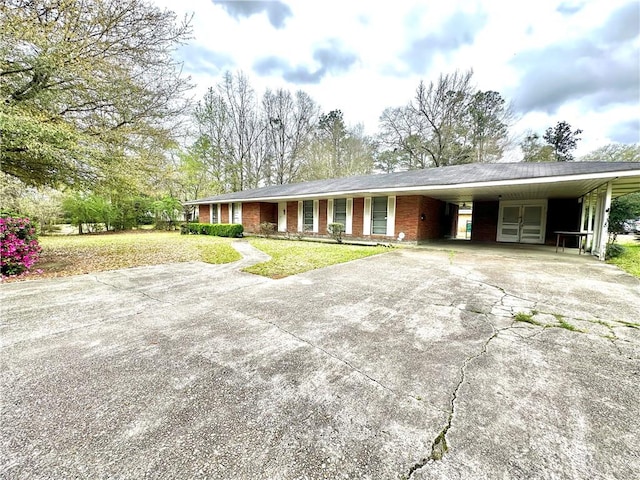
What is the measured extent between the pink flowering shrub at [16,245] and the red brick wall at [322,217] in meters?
9.94

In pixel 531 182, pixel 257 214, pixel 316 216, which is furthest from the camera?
pixel 257 214

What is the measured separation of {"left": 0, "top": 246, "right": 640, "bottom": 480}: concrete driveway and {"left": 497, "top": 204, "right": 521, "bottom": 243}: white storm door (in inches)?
374

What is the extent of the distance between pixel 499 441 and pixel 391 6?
11396mm

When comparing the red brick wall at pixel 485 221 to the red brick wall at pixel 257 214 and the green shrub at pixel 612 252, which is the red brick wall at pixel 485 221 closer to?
the green shrub at pixel 612 252

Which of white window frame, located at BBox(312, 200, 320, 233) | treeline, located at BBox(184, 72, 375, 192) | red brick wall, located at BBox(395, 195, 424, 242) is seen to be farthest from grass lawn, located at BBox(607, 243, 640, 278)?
treeline, located at BBox(184, 72, 375, 192)

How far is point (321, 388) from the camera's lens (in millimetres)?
1784

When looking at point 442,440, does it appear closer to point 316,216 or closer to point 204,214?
point 316,216

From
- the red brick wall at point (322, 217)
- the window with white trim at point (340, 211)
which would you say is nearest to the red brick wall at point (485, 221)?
the window with white trim at point (340, 211)

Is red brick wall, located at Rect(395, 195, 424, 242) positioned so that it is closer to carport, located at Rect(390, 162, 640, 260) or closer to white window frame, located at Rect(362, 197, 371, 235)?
carport, located at Rect(390, 162, 640, 260)

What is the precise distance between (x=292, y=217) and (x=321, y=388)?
1302cm

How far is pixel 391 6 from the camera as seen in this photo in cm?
846

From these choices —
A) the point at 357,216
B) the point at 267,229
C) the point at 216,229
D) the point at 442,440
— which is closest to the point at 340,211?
the point at 357,216

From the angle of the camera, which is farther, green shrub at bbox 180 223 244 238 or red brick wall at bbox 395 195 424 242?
green shrub at bbox 180 223 244 238

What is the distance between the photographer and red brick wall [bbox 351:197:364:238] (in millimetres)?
11734
